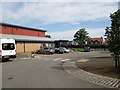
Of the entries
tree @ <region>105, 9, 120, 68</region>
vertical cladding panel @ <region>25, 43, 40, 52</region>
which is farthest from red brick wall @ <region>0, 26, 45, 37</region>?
tree @ <region>105, 9, 120, 68</region>

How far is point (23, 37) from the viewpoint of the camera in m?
55.1

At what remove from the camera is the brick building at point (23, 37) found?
50.4m

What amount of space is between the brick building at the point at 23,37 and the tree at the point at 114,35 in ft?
105

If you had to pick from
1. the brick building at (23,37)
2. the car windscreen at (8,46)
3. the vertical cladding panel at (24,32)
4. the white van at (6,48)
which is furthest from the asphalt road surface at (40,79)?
the vertical cladding panel at (24,32)

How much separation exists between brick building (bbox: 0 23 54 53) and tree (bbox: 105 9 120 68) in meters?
31.9

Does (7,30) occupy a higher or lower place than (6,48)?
higher

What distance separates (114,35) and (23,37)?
3891cm

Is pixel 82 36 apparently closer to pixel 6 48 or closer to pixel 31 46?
pixel 31 46

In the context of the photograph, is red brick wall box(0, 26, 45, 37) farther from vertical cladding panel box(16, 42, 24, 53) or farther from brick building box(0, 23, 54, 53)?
vertical cladding panel box(16, 42, 24, 53)

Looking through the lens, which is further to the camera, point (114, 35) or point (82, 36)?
point (82, 36)

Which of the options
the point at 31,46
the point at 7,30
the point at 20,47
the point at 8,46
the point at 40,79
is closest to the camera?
the point at 40,79

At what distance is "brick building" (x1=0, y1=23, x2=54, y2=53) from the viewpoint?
50406 millimetres

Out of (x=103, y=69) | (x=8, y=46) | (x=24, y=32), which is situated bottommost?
(x=103, y=69)

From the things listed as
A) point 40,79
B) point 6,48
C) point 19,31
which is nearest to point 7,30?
point 19,31
